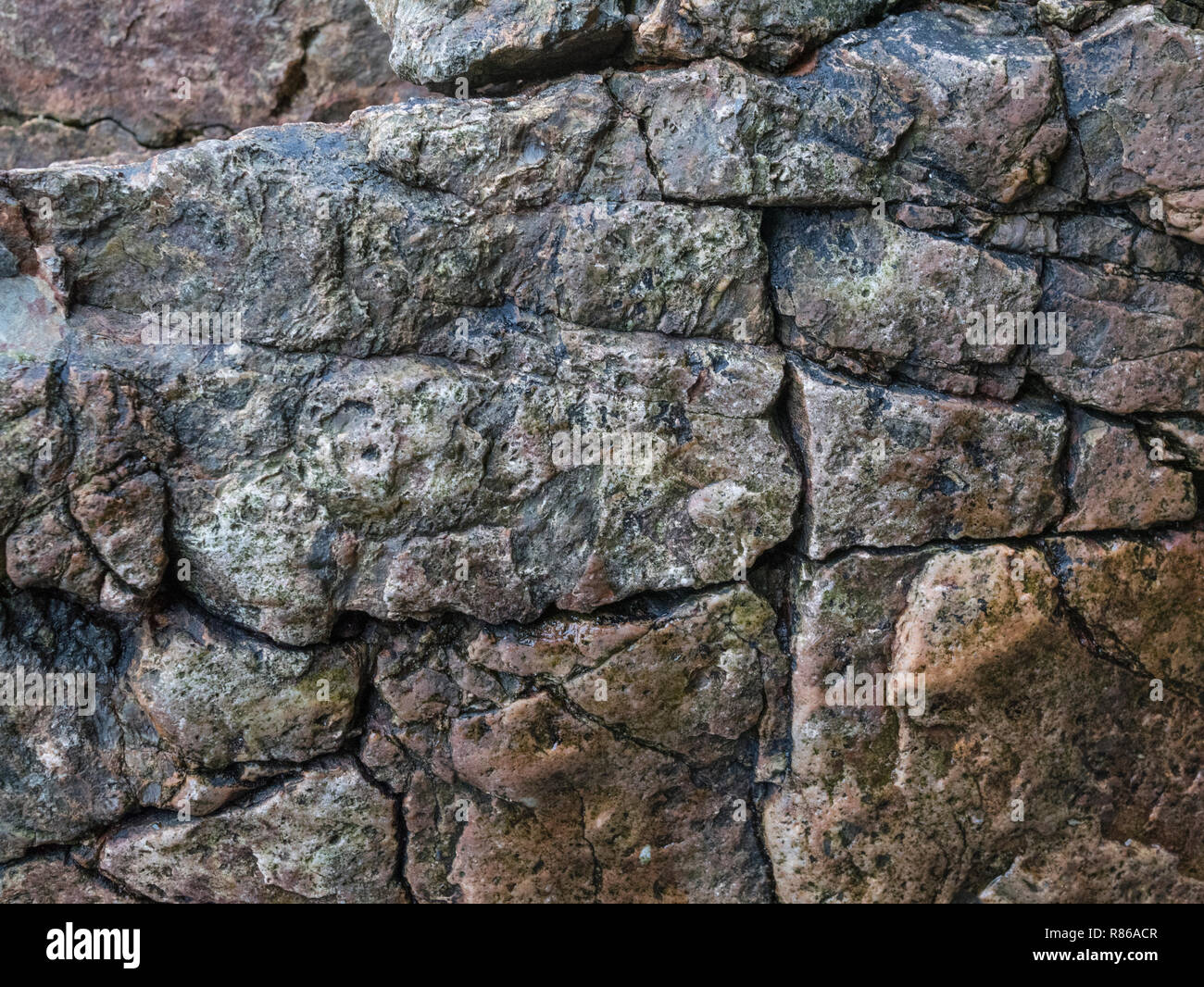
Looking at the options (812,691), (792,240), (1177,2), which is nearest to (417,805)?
(812,691)

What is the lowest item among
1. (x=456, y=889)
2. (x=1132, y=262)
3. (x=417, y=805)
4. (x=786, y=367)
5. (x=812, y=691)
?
(x=456, y=889)

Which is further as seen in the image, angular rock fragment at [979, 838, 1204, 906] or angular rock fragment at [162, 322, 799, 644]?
angular rock fragment at [979, 838, 1204, 906]

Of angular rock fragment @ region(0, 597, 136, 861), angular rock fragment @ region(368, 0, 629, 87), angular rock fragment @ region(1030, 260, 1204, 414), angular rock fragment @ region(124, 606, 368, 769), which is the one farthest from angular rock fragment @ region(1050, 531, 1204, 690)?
angular rock fragment @ region(0, 597, 136, 861)

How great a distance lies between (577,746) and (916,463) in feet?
5.46

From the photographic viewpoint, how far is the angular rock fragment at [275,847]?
3.72 meters

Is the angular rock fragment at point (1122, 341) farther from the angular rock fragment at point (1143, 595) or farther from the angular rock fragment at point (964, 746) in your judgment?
the angular rock fragment at point (964, 746)

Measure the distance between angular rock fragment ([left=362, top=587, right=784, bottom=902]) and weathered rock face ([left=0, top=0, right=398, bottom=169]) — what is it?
236 centimetres

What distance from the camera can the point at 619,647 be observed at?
12.2ft

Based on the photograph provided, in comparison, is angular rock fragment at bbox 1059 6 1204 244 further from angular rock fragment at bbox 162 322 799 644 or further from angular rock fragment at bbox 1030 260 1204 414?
angular rock fragment at bbox 162 322 799 644

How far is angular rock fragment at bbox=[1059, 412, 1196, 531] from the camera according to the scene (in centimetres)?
380

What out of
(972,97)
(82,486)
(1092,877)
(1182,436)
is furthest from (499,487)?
(1092,877)

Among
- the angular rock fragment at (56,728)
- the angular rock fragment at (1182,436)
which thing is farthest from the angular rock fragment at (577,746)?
the angular rock fragment at (1182,436)

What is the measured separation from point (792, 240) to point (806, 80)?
1.82 ft

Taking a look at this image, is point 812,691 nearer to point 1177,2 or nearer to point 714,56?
point 714,56
